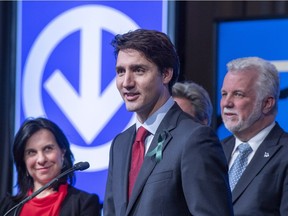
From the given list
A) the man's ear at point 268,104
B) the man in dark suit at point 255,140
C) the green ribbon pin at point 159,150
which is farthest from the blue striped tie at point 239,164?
the green ribbon pin at point 159,150

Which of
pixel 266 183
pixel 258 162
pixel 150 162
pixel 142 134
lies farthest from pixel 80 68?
pixel 150 162

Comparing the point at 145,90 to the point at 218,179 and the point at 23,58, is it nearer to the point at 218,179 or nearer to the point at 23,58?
the point at 218,179

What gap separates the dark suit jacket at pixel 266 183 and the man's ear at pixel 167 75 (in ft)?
2.46

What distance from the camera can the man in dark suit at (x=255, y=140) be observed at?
3.01 meters

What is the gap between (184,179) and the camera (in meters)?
2.34

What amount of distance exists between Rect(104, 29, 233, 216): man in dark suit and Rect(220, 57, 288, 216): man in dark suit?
2.14 ft

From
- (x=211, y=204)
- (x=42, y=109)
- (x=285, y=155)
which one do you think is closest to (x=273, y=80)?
(x=285, y=155)

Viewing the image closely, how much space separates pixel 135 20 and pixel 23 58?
30.2 inches

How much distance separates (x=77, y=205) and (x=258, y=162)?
0.91 metres

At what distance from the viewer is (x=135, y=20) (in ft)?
14.2

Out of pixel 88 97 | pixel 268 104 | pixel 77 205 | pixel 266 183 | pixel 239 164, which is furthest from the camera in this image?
pixel 88 97

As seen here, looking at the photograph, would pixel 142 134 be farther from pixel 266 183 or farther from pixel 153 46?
pixel 266 183

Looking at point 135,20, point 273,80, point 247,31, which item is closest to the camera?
point 273,80

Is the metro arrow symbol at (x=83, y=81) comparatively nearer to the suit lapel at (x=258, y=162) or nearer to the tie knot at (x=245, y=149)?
the tie knot at (x=245, y=149)
